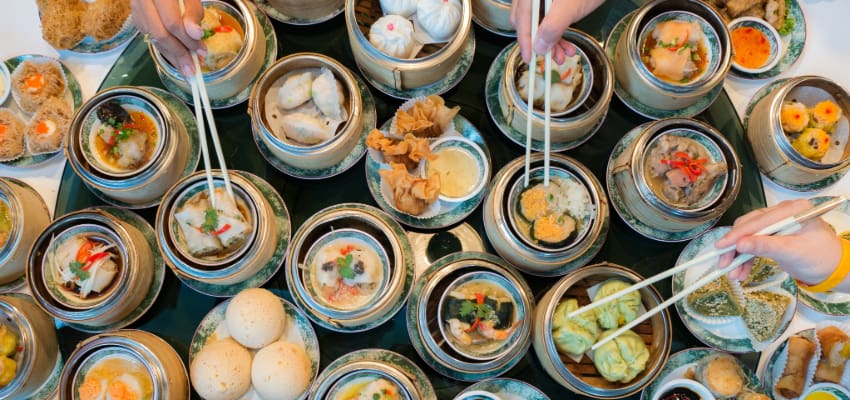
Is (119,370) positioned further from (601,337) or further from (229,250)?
(601,337)

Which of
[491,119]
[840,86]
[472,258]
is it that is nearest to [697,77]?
[840,86]

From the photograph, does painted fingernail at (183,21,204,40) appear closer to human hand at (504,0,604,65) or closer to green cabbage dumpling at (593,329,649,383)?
human hand at (504,0,604,65)

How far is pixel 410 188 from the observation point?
255 cm

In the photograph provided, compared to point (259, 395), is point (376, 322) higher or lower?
higher

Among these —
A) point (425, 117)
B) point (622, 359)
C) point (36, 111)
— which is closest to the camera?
point (622, 359)

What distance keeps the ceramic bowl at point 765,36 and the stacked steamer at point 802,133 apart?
0.42 ft

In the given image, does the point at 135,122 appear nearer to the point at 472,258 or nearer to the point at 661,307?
the point at 472,258

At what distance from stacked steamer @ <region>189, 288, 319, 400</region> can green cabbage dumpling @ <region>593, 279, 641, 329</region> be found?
4.34 ft

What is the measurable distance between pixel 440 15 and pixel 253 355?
6.06 feet

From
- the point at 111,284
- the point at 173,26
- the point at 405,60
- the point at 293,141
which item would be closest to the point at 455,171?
the point at 405,60

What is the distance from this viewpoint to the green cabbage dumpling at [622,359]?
2.41 meters

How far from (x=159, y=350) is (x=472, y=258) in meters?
1.46

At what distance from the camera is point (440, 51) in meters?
2.67

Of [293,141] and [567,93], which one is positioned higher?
[567,93]
